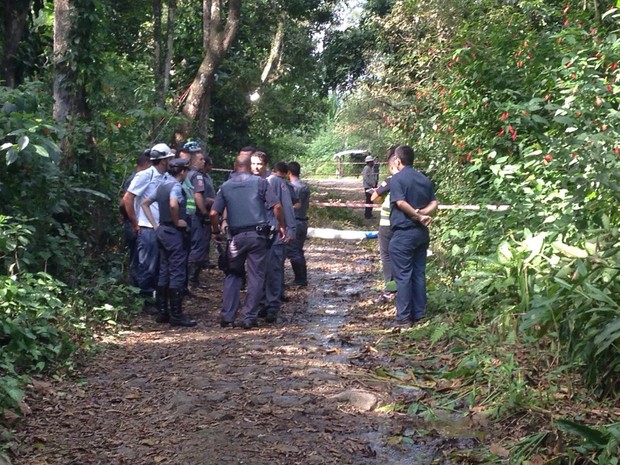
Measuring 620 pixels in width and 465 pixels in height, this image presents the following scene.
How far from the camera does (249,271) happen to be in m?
10.0

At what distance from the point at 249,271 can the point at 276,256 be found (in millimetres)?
878

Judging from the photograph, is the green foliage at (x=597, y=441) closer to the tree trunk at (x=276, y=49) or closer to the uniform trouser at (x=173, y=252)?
the uniform trouser at (x=173, y=252)

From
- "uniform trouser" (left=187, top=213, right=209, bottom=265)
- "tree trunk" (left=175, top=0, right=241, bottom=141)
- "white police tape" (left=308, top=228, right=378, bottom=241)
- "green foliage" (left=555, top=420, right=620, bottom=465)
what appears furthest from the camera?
"white police tape" (left=308, top=228, right=378, bottom=241)

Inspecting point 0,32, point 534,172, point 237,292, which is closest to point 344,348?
point 237,292

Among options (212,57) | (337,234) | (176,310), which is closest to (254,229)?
(176,310)

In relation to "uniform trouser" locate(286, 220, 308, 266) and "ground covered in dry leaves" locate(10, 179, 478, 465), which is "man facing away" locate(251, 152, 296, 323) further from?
"uniform trouser" locate(286, 220, 308, 266)

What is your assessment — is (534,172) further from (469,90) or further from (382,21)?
(382,21)

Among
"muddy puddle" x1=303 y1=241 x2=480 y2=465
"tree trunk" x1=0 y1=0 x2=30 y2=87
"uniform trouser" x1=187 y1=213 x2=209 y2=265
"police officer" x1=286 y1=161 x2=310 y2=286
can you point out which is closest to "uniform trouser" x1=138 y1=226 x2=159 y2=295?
"uniform trouser" x1=187 y1=213 x2=209 y2=265

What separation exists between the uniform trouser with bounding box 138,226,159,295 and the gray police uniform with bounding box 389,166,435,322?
287 cm

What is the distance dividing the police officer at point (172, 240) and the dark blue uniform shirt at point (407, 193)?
240cm

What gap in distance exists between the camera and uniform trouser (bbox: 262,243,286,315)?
414 inches

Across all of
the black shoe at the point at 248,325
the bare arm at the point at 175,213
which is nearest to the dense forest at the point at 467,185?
the bare arm at the point at 175,213

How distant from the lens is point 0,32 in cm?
1199

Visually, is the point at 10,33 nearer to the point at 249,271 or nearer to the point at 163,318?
the point at 163,318
